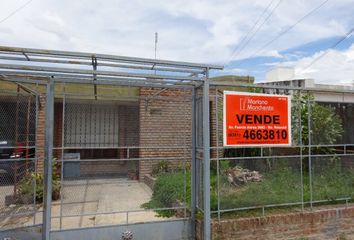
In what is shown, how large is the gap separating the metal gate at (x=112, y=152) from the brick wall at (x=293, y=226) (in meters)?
0.74

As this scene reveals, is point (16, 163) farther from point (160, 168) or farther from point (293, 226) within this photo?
point (293, 226)

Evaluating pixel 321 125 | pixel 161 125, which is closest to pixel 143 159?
pixel 161 125

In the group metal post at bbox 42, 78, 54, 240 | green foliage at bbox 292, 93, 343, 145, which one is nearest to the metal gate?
metal post at bbox 42, 78, 54, 240

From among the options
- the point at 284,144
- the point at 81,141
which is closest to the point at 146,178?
the point at 81,141

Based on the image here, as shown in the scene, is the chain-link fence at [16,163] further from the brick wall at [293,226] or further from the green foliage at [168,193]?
the brick wall at [293,226]

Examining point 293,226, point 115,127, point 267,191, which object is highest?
point 115,127

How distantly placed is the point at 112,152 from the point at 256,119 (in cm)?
427

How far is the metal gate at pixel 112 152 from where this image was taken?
5531 millimetres

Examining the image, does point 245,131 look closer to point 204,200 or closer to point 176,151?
point 204,200

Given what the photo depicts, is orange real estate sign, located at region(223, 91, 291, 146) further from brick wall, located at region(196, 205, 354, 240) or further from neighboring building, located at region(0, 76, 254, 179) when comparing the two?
brick wall, located at region(196, 205, 354, 240)

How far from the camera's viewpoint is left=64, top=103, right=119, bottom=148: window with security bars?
7.64m

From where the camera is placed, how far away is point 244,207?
21.4 feet

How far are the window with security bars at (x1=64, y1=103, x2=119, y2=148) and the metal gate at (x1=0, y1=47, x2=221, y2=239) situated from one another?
0.08 feet

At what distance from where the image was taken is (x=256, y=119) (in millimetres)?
6391
